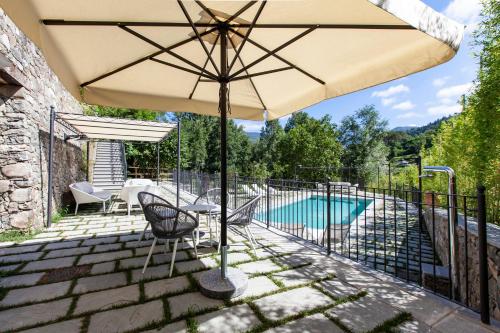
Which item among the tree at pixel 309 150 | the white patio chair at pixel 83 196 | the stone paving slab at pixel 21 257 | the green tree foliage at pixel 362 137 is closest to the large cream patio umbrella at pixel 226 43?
the stone paving slab at pixel 21 257

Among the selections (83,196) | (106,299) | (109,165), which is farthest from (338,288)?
(109,165)

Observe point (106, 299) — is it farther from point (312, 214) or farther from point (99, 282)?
point (312, 214)

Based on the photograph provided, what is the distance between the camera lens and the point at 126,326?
1.82m

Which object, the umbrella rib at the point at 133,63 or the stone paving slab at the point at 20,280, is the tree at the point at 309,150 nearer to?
the umbrella rib at the point at 133,63

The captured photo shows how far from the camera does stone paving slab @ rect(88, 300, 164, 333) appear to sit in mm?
1802

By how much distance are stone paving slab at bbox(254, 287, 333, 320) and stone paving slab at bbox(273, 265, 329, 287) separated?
0.15 metres

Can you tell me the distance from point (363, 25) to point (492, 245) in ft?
7.82

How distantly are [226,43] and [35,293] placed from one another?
292 cm

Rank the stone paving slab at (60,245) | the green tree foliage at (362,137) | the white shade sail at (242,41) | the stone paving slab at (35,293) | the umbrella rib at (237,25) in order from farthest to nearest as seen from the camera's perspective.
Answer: the green tree foliage at (362,137) → the stone paving slab at (60,245) → the stone paving slab at (35,293) → the umbrella rib at (237,25) → the white shade sail at (242,41)

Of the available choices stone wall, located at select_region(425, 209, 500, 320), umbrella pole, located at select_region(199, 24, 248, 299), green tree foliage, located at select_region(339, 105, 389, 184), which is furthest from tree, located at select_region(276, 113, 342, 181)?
umbrella pole, located at select_region(199, 24, 248, 299)

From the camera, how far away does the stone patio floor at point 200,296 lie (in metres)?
1.84

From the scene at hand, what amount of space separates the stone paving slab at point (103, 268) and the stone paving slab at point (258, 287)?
1587 mm

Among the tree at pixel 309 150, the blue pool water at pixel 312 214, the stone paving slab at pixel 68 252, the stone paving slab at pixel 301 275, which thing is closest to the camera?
the stone paving slab at pixel 301 275

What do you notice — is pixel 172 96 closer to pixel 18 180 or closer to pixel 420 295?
pixel 18 180
